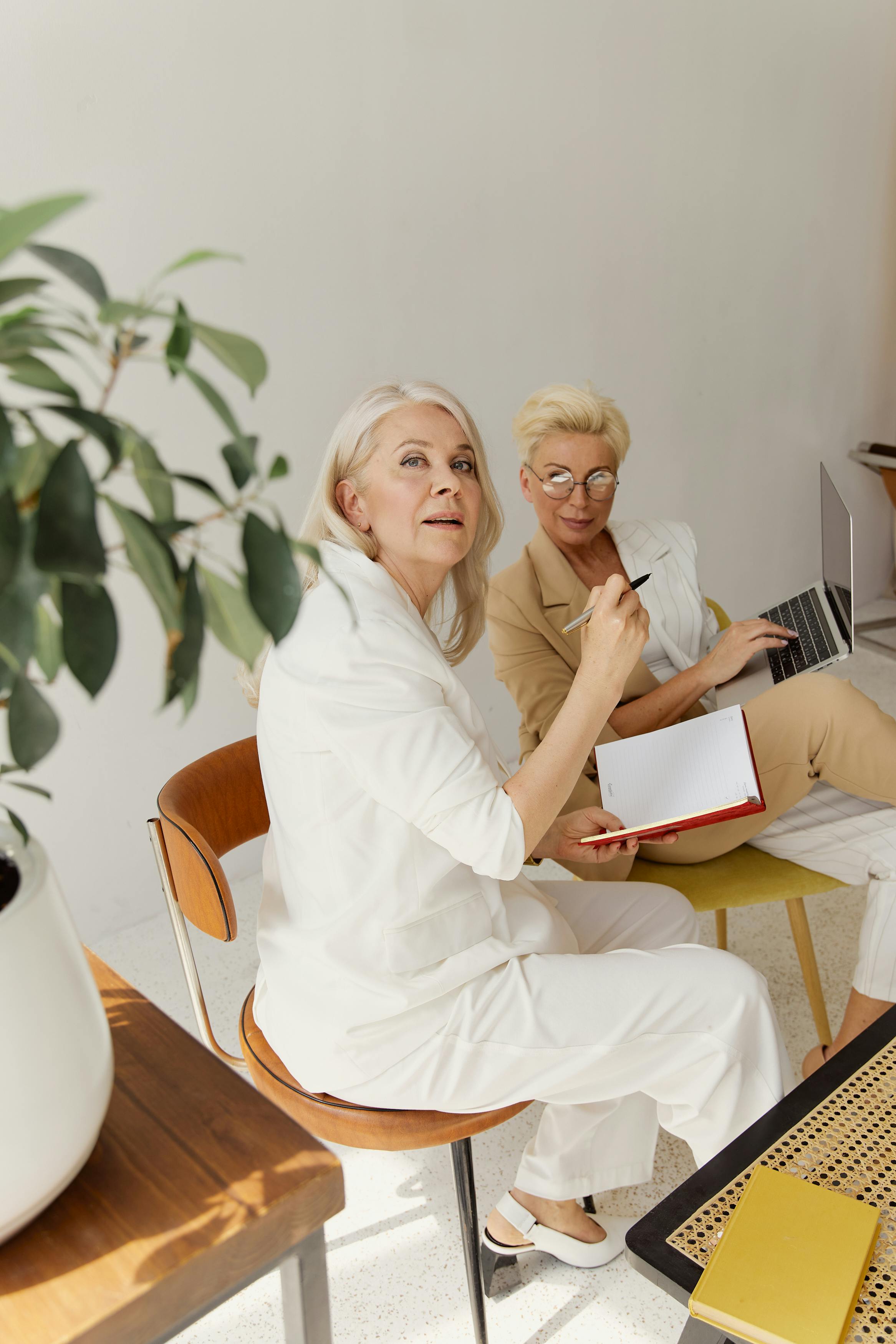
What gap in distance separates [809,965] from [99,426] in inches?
70.4

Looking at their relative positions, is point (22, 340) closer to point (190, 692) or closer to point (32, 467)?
point (32, 467)

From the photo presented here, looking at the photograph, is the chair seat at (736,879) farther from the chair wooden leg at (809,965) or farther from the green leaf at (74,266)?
the green leaf at (74,266)

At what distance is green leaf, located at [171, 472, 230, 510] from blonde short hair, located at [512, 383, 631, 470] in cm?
155

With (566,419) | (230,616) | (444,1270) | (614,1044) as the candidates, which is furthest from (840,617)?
(230,616)

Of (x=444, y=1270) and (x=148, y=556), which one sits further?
(x=444, y=1270)

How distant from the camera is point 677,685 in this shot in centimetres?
187

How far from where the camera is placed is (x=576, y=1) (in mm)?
2953

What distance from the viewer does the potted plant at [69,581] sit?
428 mm

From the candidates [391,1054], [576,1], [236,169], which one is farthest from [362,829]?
[576,1]

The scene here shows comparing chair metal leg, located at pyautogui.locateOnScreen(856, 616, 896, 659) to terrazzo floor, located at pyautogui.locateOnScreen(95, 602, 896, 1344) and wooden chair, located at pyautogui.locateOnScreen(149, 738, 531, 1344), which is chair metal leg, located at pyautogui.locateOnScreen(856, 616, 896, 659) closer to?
terrazzo floor, located at pyautogui.locateOnScreen(95, 602, 896, 1344)

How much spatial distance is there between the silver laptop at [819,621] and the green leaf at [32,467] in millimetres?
1482

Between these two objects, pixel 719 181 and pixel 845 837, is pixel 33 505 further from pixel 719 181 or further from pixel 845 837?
pixel 719 181

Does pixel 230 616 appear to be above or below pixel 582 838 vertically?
above

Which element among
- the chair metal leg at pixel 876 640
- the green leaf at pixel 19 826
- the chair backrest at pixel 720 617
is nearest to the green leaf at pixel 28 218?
the green leaf at pixel 19 826
